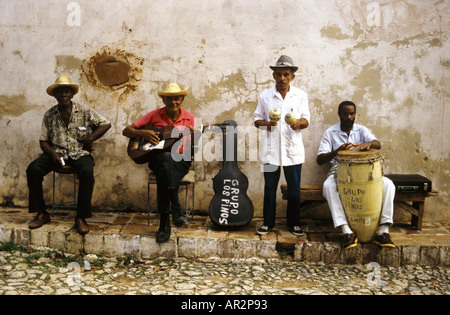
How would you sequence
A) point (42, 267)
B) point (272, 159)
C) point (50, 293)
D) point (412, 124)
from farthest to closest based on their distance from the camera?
1. point (412, 124)
2. point (272, 159)
3. point (42, 267)
4. point (50, 293)

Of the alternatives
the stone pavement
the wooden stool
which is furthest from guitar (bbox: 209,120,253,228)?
the wooden stool

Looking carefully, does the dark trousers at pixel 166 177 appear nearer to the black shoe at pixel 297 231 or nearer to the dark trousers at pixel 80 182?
the dark trousers at pixel 80 182

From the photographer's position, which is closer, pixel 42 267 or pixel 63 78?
pixel 42 267

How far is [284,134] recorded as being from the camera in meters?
4.64

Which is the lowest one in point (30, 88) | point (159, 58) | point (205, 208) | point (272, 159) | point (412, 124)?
point (205, 208)

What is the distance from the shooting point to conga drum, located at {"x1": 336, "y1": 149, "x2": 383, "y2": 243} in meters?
4.32

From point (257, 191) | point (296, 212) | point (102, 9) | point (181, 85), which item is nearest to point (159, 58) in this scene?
point (181, 85)

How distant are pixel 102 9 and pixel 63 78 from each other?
1.08 meters

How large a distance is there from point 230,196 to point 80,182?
1.62m

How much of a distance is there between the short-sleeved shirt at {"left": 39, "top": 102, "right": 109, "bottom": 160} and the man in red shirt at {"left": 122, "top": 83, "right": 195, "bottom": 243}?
50 centimetres

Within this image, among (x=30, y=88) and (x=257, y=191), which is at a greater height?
(x=30, y=88)

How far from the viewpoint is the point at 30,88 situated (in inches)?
219

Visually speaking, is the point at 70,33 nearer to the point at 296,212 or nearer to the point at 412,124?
the point at 296,212

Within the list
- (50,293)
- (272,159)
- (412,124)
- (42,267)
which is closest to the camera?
(50,293)
